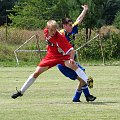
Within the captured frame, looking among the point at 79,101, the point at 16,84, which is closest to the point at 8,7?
the point at 16,84

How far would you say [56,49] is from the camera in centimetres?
1202

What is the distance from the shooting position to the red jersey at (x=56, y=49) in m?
11.8

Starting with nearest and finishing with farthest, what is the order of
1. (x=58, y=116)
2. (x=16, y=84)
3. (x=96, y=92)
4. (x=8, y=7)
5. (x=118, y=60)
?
(x=58, y=116), (x=96, y=92), (x=16, y=84), (x=118, y=60), (x=8, y=7)

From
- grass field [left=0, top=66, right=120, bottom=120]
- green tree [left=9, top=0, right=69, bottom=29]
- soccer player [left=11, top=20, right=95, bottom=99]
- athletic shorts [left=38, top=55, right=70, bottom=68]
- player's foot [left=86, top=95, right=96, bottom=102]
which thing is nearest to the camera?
grass field [left=0, top=66, right=120, bottom=120]

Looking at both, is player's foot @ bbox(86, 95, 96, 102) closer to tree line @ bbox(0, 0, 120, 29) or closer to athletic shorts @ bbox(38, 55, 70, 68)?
athletic shorts @ bbox(38, 55, 70, 68)

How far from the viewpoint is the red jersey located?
466 inches

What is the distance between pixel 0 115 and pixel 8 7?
64.0 meters

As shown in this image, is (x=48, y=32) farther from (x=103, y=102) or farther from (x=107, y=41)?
(x=107, y=41)

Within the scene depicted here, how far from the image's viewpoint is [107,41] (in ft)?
112

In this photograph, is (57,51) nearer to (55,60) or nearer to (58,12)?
(55,60)

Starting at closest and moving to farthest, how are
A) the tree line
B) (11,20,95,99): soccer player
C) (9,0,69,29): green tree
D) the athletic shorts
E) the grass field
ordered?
1. the grass field
2. (11,20,95,99): soccer player
3. the athletic shorts
4. the tree line
5. (9,0,69,29): green tree

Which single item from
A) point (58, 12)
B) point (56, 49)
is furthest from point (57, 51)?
point (58, 12)

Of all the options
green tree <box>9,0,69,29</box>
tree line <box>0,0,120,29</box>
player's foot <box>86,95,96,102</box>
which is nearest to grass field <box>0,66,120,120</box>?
player's foot <box>86,95,96,102</box>

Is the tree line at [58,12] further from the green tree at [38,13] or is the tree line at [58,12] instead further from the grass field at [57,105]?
the grass field at [57,105]
